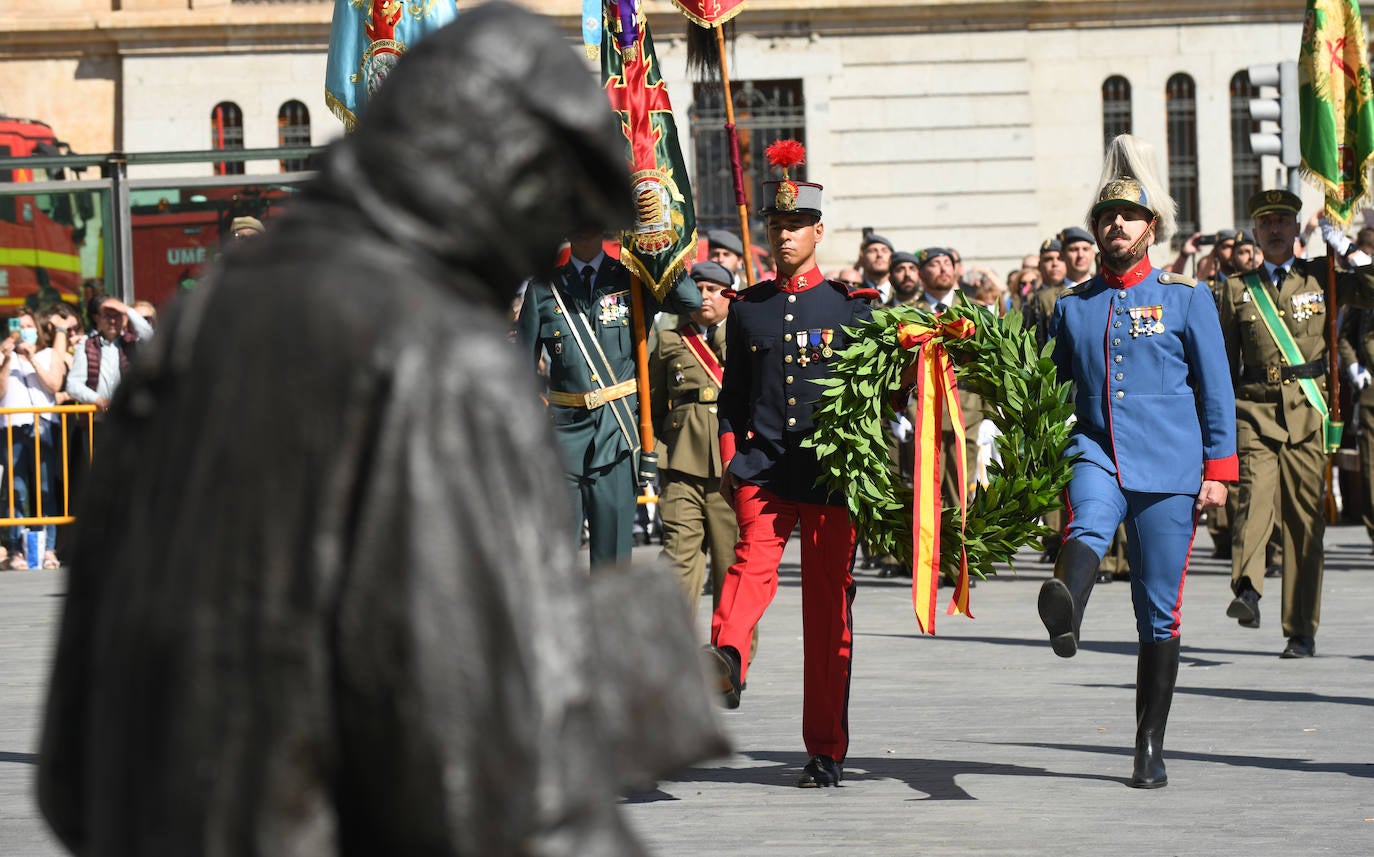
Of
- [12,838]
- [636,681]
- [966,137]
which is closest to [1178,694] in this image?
[12,838]

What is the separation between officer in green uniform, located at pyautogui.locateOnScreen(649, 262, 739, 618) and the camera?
35.7ft

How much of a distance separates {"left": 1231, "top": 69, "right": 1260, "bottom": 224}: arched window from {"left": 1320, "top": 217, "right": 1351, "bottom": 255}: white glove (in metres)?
22.0

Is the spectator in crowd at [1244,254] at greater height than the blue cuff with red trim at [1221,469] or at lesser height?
greater

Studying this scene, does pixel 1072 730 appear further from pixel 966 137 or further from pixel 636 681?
pixel 966 137

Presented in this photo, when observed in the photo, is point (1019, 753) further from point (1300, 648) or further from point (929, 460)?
point (1300, 648)

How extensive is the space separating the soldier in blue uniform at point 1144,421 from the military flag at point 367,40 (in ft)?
8.40

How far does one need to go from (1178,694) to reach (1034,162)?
75.6 feet

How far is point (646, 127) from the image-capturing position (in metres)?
9.14

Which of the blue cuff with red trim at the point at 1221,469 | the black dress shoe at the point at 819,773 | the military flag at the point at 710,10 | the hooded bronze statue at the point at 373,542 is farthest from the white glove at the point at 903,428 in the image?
the hooded bronze statue at the point at 373,542

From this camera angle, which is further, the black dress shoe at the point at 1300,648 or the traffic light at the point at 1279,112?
the traffic light at the point at 1279,112

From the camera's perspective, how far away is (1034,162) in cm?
3184

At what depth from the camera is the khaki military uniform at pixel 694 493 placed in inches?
427

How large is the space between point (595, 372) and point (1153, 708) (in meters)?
2.84

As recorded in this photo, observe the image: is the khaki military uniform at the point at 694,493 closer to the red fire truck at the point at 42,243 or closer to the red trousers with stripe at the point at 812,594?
the red trousers with stripe at the point at 812,594
